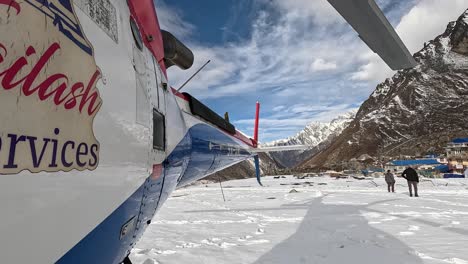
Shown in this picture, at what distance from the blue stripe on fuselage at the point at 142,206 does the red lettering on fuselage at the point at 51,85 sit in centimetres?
67

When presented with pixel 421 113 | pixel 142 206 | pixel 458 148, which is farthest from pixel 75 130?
pixel 421 113

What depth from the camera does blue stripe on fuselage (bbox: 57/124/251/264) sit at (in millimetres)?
1565

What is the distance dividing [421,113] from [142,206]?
156 m

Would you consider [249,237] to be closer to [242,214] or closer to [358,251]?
[358,251]

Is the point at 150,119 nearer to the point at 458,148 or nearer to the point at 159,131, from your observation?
the point at 159,131

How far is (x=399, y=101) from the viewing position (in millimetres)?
148750

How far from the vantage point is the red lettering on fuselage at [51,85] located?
0.97 m

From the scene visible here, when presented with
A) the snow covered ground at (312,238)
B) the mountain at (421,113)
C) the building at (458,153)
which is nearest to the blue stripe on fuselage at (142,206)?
the snow covered ground at (312,238)

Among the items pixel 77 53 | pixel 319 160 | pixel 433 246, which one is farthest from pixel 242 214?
pixel 319 160

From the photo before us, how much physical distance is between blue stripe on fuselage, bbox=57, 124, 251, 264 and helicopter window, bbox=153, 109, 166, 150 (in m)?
0.24

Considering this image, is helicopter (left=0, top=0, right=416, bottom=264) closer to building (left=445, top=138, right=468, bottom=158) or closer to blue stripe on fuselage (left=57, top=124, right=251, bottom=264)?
blue stripe on fuselage (left=57, top=124, right=251, bottom=264)

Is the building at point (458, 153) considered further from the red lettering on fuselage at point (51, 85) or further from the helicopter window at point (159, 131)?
the red lettering on fuselage at point (51, 85)

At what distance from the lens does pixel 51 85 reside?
1156mm

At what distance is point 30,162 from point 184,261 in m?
3.98
